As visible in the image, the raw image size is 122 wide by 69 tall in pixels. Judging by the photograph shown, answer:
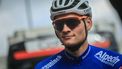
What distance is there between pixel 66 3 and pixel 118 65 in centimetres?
61

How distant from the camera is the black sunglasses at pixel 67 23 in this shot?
4453mm

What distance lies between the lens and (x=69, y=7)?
450 cm

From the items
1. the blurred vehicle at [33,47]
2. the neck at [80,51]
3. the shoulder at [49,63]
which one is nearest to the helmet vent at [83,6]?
the neck at [80,51]

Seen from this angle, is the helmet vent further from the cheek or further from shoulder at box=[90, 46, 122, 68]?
shoulder at box=[90, 46, 122, 68]

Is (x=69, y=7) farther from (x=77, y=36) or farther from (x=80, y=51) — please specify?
(x=80, y=51)

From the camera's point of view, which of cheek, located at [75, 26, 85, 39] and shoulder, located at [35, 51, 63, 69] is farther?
shoulder, located at [35, 51, 63, 69]

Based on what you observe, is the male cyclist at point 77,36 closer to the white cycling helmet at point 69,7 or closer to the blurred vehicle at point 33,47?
the white cycling helmet at point 69,7

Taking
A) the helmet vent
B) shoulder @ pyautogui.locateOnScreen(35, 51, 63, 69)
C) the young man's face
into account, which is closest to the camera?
the young man's face

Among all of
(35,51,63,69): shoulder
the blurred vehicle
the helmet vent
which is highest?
the helmet vent

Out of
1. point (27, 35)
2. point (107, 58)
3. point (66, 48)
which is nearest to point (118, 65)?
point (107, 58)

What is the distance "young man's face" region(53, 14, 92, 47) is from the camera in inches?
174

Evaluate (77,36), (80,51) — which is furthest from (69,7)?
(80,51)

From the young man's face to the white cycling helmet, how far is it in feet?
0.12

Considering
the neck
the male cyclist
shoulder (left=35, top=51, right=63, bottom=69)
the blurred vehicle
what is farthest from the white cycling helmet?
the blurred vehicle
